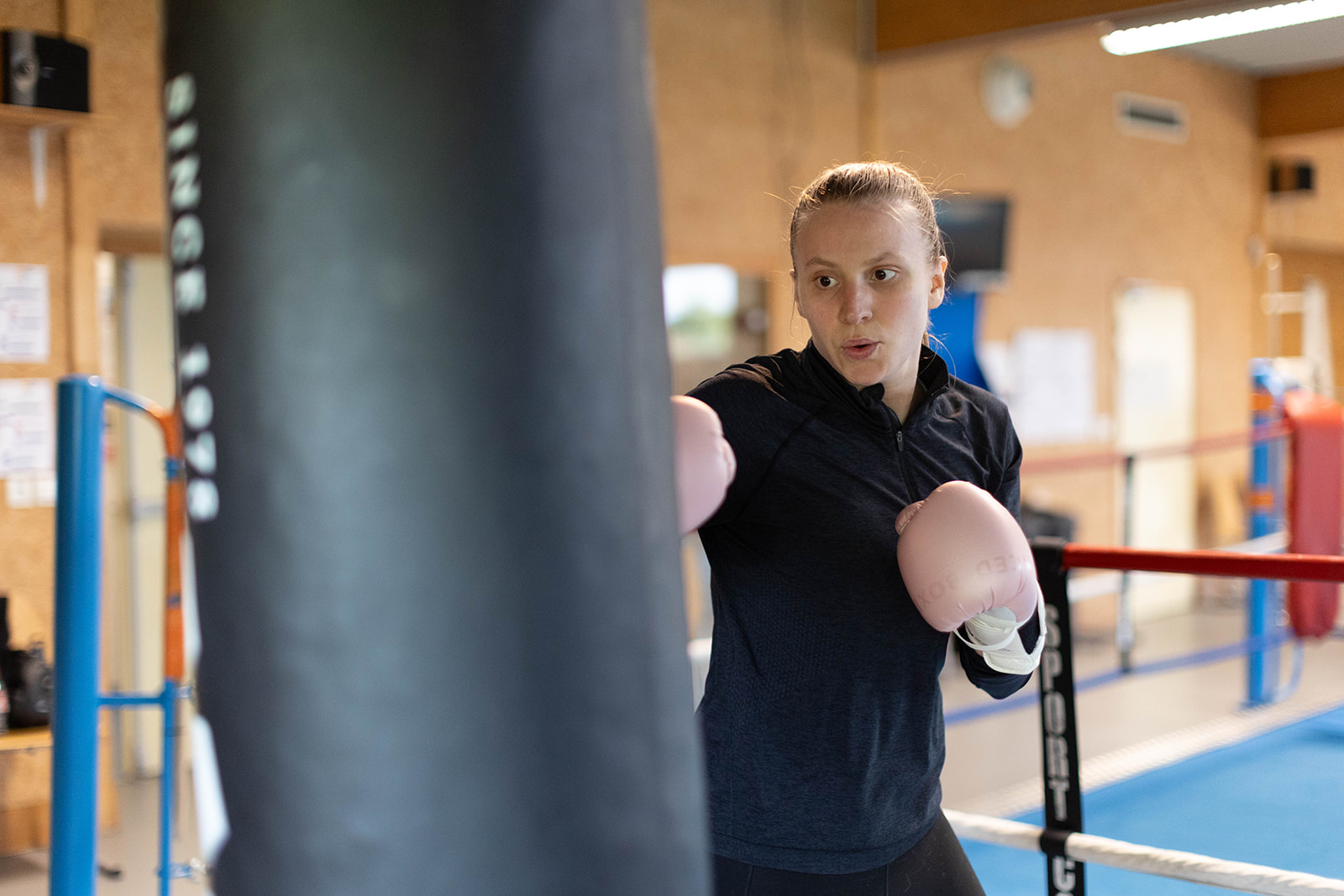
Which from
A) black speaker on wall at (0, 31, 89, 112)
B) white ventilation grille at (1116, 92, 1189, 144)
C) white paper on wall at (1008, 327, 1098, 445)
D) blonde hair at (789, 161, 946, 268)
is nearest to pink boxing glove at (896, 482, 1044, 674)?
blonde hair at (789, 161, 946, 268)

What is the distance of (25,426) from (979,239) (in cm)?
478

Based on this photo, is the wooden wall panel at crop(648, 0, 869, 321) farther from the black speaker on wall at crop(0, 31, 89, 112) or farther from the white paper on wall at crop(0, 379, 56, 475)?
the white paper on wall at crop(0, 379, 56, 475)

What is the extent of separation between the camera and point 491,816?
0.43 m

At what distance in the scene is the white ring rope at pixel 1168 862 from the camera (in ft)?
5.14


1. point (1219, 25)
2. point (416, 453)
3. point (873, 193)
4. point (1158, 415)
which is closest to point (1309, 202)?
point (1158, 415)

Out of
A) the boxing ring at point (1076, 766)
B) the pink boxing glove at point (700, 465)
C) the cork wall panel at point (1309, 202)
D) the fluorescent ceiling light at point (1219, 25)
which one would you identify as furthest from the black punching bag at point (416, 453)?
the cork wall panel at point (1309, 202)

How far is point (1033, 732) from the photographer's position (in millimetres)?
4809

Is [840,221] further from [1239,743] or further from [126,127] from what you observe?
[1239,743]

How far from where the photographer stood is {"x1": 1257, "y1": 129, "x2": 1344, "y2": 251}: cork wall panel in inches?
361

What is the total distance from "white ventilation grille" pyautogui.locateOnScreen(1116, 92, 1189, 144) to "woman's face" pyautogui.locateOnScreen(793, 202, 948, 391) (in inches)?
292

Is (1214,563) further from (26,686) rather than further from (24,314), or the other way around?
(24,314)

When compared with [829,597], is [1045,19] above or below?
above

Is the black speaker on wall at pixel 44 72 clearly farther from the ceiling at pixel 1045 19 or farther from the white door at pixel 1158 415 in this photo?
the white door at pixel 1158 415

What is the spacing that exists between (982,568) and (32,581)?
3.58 meters
